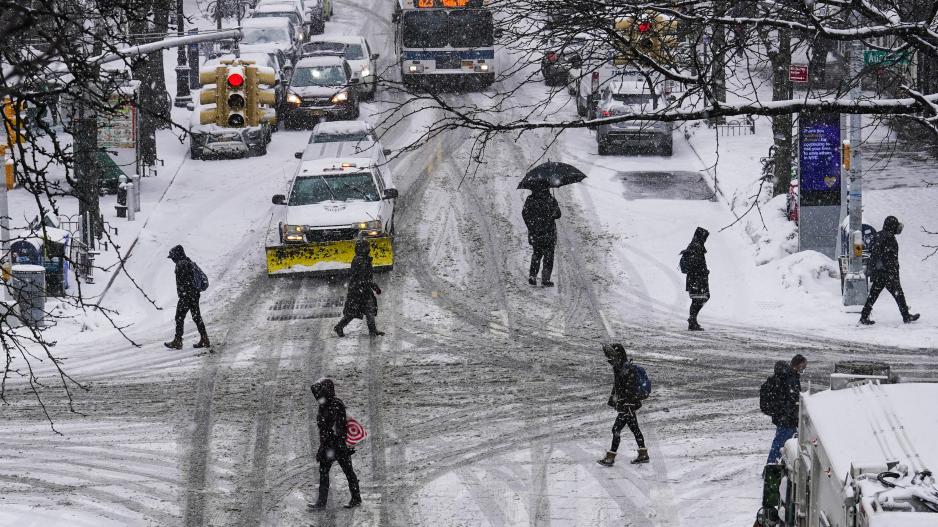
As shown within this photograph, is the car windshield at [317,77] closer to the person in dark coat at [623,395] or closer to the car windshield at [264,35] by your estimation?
the car windshield at [264,35]

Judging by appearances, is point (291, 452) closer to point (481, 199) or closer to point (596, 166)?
point (481, 199)

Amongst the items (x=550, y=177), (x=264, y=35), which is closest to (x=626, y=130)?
(x=550, y=177)

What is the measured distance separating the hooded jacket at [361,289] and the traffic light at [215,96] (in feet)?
40.0

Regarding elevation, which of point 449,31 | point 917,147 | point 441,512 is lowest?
point 441,512

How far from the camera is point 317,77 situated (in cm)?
3397

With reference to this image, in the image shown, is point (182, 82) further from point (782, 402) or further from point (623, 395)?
point (782, 402)

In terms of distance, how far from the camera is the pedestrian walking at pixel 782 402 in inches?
491

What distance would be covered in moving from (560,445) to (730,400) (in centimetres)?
249

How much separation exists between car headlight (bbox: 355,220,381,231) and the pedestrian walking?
1003 cm

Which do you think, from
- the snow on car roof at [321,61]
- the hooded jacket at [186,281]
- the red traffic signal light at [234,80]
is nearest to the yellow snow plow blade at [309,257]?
the hooded jacket at [186,281]

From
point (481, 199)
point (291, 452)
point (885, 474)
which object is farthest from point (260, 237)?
point (885, 474)

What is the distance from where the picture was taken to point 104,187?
91.0 ft

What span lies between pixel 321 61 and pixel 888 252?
1947 cm

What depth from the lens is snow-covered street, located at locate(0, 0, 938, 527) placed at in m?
12.8
